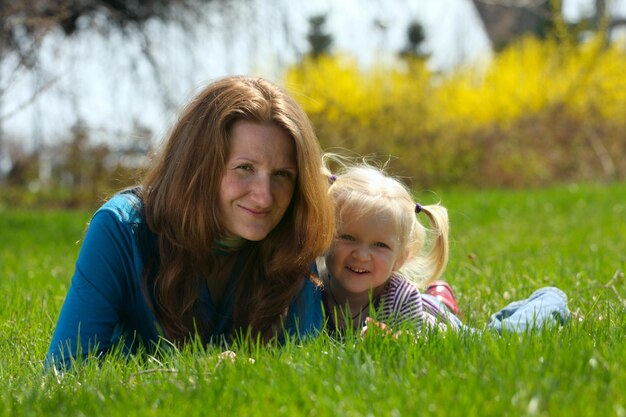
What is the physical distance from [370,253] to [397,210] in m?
0.24

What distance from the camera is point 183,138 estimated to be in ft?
10.3

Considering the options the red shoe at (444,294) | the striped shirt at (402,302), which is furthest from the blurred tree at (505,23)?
the striped shirt at (402,302)

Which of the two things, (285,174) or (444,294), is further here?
(444,294)

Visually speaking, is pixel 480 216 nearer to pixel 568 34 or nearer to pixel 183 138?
pixel 183 138

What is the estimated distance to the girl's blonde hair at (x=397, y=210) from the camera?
3469 millimetres

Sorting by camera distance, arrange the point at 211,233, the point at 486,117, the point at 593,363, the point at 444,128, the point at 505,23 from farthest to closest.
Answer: the point at 505,23
the point at 486,117
the point at 444,128
the point at 211,233
the point at 593,363

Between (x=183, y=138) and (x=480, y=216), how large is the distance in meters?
6.38

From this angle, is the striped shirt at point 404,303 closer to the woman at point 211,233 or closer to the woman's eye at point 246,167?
the woman at point 211,233

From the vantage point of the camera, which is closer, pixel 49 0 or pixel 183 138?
pixel 183 138

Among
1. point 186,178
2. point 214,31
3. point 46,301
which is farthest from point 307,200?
point 214,31

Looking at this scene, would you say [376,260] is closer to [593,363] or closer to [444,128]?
[593,363]

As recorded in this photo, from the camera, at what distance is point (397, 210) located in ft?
11.5

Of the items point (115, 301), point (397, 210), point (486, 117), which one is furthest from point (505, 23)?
point (115, 301)

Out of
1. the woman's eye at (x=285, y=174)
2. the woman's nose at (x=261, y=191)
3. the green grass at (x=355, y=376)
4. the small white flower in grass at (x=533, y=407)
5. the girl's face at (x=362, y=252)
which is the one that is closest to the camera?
the small white flower in grass at (x=533, y=407)
